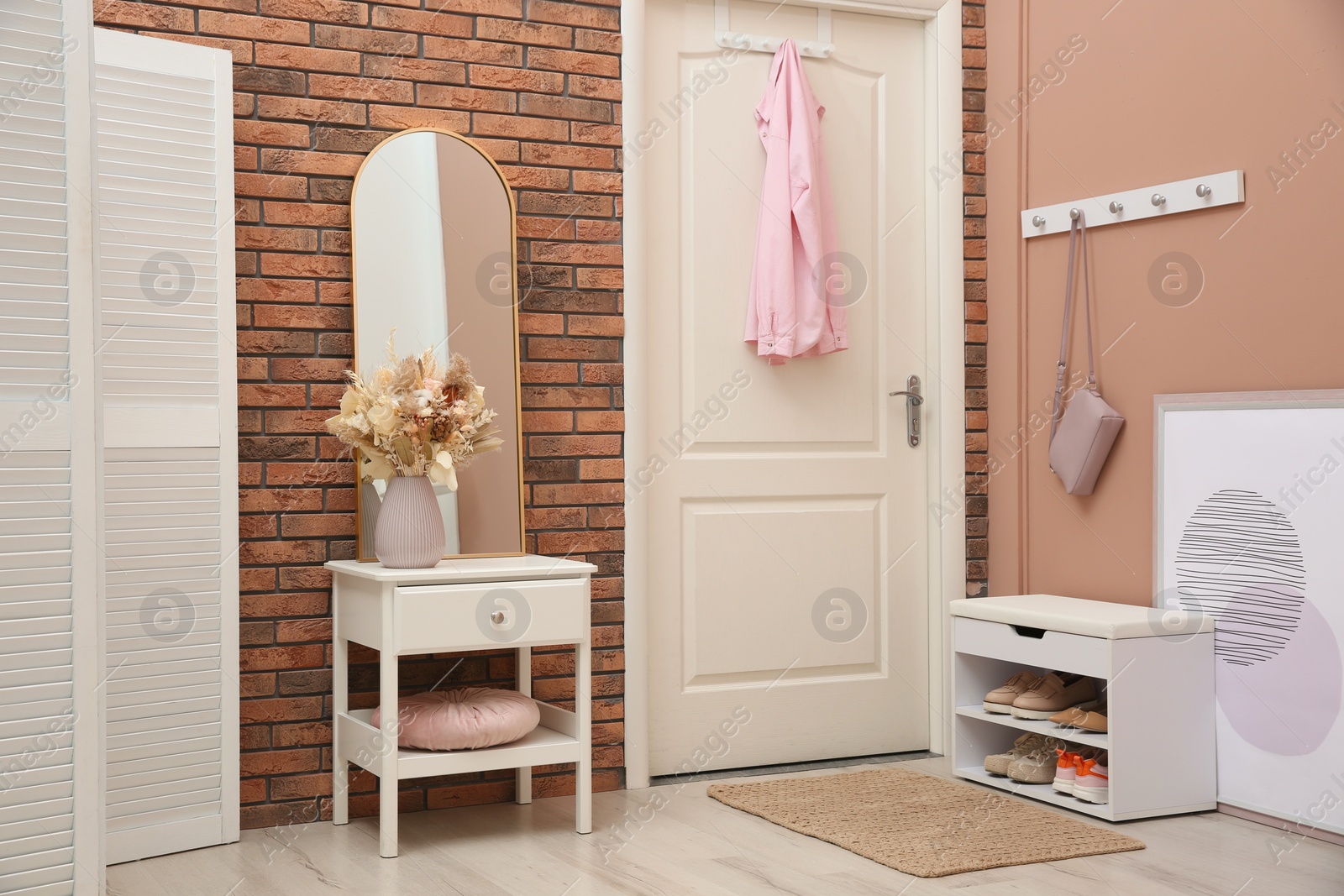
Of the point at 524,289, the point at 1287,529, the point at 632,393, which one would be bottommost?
the point at 1287,529

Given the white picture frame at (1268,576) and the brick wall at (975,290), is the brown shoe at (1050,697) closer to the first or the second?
the white picture frame at (1268,576)

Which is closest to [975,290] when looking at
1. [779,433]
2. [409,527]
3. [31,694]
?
[779,433]

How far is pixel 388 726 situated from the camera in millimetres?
2535

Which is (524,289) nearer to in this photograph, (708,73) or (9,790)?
(708,73)

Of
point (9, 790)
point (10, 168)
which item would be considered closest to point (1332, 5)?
point (10, 168)

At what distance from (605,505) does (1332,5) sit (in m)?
2.03

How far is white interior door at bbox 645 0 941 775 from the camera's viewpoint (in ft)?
10.8

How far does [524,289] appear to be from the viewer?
10.1 feet

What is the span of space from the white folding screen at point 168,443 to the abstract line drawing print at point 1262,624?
2265mm

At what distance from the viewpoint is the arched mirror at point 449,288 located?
113 inches

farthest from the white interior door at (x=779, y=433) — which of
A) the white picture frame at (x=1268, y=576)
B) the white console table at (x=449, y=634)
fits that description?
the white picture frame at (x=1268, y=576)

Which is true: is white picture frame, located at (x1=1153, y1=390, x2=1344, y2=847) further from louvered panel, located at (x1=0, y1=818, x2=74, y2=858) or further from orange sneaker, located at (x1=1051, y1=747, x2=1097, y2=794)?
louvered panel, located at (x1=0, y1=818, x2=74, y2=858)

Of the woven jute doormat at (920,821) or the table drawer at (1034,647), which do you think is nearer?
the woven jute doormat at (920,821)

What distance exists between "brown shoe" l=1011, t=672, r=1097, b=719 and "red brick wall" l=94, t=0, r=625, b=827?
40.5 inches
